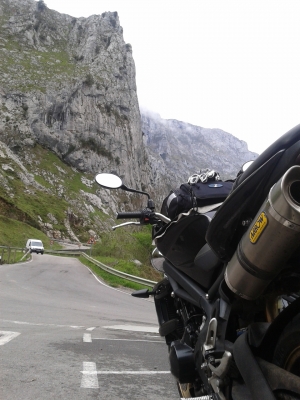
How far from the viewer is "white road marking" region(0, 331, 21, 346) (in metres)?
4.56

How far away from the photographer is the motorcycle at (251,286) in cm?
151

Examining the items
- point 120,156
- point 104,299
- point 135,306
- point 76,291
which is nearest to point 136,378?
point 135,306

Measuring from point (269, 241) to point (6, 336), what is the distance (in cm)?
427

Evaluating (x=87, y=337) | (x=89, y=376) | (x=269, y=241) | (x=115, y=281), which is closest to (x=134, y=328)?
(x=87, y=337)

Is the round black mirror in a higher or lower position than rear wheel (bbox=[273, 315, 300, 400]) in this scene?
lower

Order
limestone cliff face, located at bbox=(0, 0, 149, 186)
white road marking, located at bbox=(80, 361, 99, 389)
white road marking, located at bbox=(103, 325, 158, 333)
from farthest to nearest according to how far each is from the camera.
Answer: limestone cliff face, located at bbox=(0, 0, 149, 186) → white road marking, located at bbox=(103, 325, 158, 333) → white road marking, located at bbox=(80, 361, 99, 389)

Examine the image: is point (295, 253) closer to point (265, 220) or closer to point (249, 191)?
point (265, 220)

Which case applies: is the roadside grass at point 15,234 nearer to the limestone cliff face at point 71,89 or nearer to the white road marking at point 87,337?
the white road marking at point 87,337

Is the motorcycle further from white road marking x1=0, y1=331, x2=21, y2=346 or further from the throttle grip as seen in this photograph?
white road marking x1=0, y1=331, x2=21, y2=346

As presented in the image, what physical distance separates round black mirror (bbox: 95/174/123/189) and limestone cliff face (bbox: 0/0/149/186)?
262 ft

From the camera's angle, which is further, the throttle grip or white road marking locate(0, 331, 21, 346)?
white road marking locate(0, 331, 21, 346)

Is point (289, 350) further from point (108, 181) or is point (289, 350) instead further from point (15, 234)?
point (15, 234)

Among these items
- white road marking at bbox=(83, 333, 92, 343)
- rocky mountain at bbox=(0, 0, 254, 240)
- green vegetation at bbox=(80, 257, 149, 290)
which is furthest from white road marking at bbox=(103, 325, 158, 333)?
rocky mountain at bbox=(0, 0, 254, 240)

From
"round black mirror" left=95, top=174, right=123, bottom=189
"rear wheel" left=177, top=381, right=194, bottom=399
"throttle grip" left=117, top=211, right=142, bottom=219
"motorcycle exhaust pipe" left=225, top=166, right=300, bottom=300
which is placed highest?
"motorcycle exhaust pipe" left=225, top=166, right=300, bottom=300
